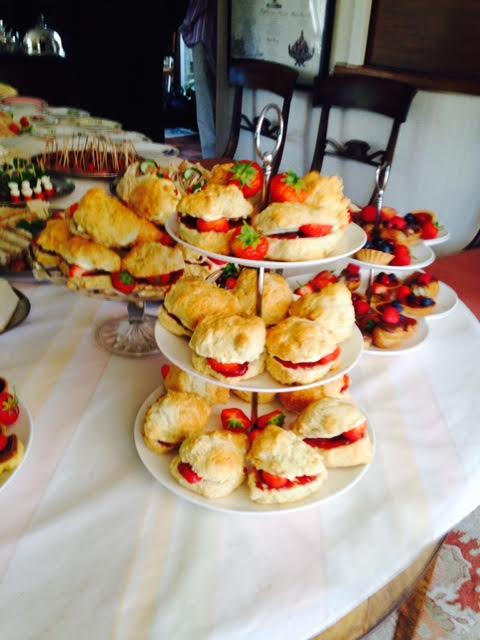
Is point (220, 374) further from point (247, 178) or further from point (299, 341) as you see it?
point (247, 178)

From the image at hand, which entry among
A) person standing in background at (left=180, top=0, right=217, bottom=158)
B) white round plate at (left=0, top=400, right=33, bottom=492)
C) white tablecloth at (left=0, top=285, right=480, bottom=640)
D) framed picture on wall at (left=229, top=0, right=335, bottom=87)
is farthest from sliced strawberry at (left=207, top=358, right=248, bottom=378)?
person standing in background at (left=180, top=0, right=217, bottom=158)

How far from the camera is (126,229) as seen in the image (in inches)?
40.1

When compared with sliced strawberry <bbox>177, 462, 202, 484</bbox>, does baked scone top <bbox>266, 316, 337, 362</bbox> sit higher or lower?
higher

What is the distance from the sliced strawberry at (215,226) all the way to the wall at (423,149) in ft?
6.97

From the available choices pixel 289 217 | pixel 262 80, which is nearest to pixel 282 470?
pixel 289 217

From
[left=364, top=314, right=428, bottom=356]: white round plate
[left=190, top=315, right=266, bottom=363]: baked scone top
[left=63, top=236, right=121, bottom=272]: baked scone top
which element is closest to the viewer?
[left=190, top=315, right=266, bottom=363]: baked scone top

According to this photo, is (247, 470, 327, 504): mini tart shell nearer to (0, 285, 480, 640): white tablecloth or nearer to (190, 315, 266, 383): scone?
(0, 285, 480, 640): white tablecloth

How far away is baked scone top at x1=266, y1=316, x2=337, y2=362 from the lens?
747mm

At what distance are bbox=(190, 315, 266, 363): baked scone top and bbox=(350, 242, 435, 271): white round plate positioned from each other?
48cm

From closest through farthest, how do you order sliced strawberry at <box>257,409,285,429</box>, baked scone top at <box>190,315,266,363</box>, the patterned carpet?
baked scone top at <box>190,315,266,363</box> → sliced strawberry at <box>257,409,285,429</box> → the patterned carpet

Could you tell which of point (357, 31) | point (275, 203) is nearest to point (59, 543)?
point (275, 203)

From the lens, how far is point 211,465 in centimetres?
72

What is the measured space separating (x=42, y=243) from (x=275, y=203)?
0.53 metres

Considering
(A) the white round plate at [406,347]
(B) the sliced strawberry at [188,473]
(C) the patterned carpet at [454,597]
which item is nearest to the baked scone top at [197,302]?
(B) the sliced strawberry at [188,473]
